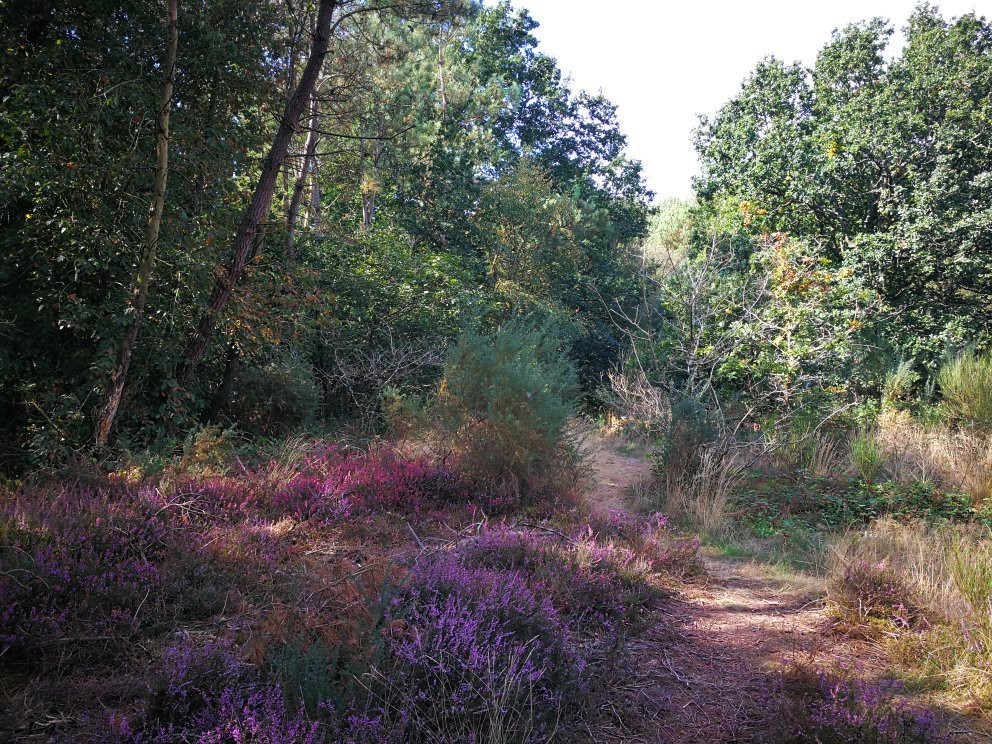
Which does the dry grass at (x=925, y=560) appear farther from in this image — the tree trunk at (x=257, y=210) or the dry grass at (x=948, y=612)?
the tree trunk at (x=257, y=210)

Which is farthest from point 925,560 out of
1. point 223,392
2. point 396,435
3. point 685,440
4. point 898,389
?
point 898,389

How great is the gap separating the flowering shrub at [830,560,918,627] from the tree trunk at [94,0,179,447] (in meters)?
6.16

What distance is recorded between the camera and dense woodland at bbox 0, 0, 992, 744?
2.77 meters

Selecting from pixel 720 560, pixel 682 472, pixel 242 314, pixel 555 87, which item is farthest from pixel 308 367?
pixel 555 87

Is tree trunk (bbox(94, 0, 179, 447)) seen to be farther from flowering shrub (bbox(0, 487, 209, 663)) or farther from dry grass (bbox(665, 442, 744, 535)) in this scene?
dry grass (bbox(665, 442, 744, 535))

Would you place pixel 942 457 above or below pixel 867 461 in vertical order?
above

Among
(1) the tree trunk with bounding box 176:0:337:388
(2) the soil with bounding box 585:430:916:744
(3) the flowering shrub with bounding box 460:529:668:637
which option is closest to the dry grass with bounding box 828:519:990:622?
(2) the soil with bounding box 585:430:916:744

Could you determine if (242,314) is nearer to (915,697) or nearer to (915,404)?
(915,697)

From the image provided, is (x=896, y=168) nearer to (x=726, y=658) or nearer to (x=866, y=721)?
(x=726, y=658)

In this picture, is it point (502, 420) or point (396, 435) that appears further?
point (396, 435)

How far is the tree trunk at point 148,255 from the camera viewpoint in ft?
19.0

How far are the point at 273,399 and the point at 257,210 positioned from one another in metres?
2.72

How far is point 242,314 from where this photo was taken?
23.7 feet

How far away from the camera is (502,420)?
638 cm
